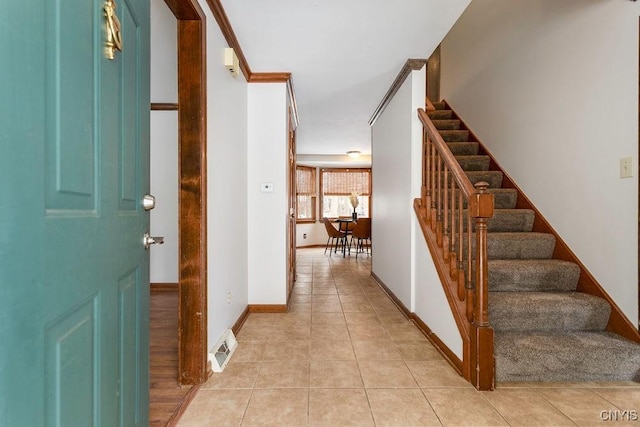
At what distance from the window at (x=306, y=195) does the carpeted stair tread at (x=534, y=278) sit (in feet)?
20.7

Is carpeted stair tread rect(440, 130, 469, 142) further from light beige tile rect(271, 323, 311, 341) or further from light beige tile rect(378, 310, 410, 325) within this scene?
light beige tile rect(271, 323, 311, 341)

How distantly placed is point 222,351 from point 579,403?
6.70 ft

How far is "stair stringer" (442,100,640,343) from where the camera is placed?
1917 millimetres

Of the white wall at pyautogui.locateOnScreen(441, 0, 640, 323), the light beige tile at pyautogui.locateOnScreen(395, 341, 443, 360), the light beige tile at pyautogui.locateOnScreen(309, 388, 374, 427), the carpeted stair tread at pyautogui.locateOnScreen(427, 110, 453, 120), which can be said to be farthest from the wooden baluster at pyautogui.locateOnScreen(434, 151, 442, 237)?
the carpeted stair tread at pyautogui.locateOnScreen(427, 110, 453, 120)

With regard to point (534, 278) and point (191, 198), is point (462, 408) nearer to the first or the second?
point (534, 278)

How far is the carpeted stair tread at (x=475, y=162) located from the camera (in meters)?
3.32

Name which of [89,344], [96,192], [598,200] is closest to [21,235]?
[96,192]

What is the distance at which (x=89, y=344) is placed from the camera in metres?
0.77

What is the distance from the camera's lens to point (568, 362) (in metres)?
1.78

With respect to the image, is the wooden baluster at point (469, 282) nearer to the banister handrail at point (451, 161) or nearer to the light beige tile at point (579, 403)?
the banister handrail at point (451, 161)

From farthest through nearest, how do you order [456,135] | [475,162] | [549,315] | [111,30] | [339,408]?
[456,135] → [475,162] → [549,315] → [339,408] → [111,30]

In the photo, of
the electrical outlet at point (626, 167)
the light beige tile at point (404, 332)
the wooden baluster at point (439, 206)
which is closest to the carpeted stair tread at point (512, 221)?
the wooden baluster at point (439, 206)

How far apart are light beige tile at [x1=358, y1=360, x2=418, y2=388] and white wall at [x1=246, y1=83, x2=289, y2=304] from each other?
1250mm

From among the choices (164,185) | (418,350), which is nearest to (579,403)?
(418,350)
